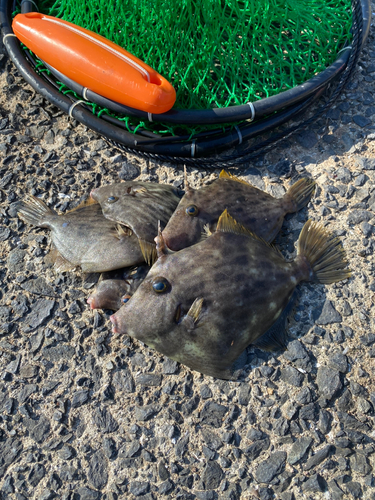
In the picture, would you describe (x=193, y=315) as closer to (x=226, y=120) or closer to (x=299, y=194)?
(x=299, y=194)

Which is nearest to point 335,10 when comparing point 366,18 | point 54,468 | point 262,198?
point 366,18

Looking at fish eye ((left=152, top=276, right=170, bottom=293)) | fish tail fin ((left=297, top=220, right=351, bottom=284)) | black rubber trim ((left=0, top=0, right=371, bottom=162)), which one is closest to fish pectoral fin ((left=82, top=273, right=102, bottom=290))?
fish eye ((left=152, top=276, right=170, bottom=293))

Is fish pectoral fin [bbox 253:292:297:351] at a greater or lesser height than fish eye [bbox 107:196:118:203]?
lesser

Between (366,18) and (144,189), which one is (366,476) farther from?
(366,18)

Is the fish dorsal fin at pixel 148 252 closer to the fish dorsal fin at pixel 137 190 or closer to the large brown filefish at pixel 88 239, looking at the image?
the large brown filefish at pixel 88 239

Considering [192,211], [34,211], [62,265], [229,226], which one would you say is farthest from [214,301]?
[34,211]

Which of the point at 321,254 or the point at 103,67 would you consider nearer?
the point at 321,254

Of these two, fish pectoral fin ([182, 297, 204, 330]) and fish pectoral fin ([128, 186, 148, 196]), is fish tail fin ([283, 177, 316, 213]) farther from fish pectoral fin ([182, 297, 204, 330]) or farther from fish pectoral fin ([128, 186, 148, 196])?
fish pectoral fin ([182, 297, 204, 330])
